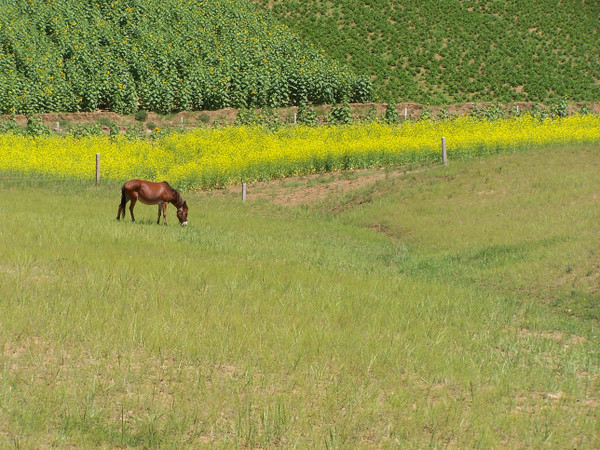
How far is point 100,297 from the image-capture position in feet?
39.9

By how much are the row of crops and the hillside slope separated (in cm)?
605

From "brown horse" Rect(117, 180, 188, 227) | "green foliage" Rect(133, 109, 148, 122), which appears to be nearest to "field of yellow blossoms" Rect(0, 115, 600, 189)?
"green foliage" Rect(133, 109, 148, 122)

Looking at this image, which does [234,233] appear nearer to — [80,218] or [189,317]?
[80,218]

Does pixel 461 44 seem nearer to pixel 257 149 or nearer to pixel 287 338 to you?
pixel 257 149

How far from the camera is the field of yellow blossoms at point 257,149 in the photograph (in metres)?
37.0

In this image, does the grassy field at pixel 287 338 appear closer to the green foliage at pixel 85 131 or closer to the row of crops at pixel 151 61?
the green foliage at pixel 85 131

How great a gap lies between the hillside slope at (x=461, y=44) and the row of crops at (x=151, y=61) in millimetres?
6052

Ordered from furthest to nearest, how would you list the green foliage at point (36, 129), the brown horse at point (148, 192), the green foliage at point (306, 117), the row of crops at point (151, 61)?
1. the row of crops at point (151, 61)
2. the green foliage at point (306, 117)
3. the green foliage at point (36, 129)
4. the brown horse at point (148, 192)

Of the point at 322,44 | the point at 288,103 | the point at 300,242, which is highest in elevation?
the point at 322,44

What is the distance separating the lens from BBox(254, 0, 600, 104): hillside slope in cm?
6931

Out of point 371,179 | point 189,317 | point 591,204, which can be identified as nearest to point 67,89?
point 371,179

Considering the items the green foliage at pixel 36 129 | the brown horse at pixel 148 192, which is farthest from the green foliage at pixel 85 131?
the brown horse at pixel 148 192

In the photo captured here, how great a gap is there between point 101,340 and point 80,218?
1293 centimetres

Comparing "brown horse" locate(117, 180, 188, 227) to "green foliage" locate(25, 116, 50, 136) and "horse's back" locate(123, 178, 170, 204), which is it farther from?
"green foliage" locate(25, 116, 50, 136)
